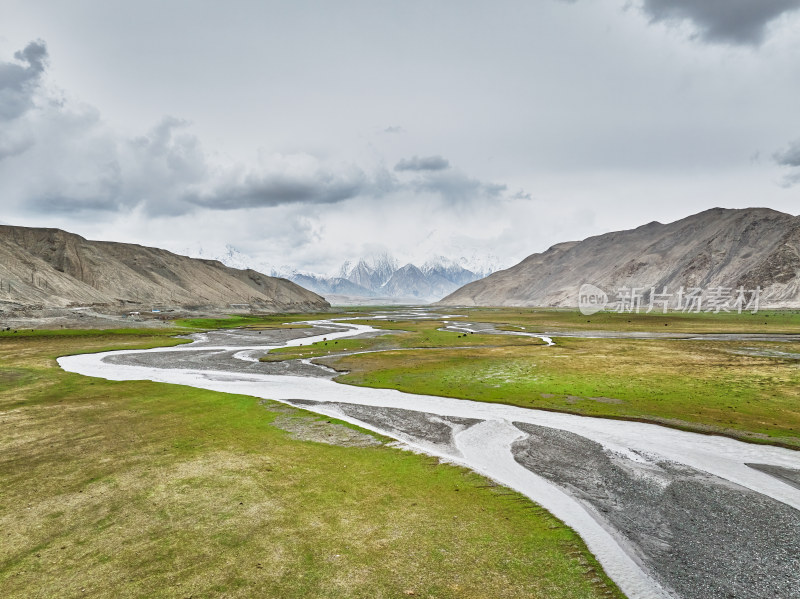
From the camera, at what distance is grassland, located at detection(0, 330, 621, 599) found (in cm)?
1041

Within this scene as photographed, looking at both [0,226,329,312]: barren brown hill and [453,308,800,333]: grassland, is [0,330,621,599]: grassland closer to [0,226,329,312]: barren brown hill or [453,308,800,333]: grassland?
[453,308,800,333]: grassland

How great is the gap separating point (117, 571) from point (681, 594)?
1396 centimetres

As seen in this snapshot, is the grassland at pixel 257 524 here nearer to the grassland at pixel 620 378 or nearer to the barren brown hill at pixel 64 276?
the grassland at pixel 620 378

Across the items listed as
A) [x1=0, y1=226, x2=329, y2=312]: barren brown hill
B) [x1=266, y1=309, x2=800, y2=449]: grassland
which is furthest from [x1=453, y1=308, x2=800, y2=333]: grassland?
[x1=0, y1=226, x2=329, y2=312]: barren brown hill

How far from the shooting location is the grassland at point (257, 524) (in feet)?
34.1

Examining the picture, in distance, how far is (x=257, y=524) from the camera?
13.1 m

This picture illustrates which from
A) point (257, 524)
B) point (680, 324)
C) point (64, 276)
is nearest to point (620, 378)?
point (257, 524)

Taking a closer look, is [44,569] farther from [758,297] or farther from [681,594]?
[758,297]

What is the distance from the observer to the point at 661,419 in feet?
89.6

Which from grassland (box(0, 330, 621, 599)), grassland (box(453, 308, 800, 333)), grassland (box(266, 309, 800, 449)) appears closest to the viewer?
grassland (box(0, 330, 621, 599))

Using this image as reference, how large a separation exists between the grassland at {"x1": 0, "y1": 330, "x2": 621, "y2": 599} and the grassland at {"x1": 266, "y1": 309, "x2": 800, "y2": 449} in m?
17.2

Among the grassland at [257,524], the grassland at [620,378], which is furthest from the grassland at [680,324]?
the grassland at [257,524]

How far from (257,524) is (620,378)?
3658 centimetres

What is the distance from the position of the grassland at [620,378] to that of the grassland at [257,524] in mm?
17198
